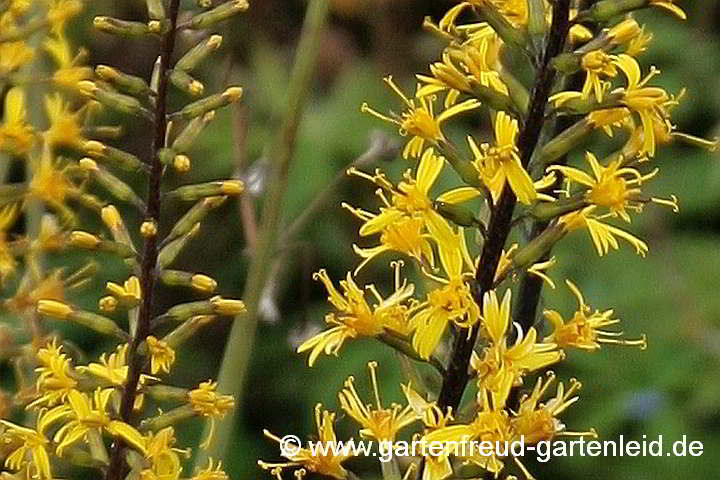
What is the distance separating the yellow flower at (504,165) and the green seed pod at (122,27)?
188mm

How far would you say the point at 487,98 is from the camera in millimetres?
793

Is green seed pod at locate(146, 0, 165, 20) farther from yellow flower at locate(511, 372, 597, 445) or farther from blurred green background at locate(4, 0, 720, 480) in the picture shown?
blurred green background at locate(4, 0, 720, 480)

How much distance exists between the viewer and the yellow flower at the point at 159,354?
796 millimetres

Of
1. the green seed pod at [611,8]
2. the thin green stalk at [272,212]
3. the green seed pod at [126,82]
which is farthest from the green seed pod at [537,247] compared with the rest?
the thin green stalk at [272,212]

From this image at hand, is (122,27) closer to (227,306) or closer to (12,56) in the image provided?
(227,306)

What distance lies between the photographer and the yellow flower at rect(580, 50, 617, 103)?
775 mm

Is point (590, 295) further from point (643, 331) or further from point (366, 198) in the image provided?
point (366, 198)

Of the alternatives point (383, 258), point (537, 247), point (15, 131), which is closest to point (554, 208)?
point (537, 247)

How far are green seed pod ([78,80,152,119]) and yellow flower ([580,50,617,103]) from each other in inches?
9.4

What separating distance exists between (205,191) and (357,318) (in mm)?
112

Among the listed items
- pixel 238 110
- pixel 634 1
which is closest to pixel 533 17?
pixel 634 1

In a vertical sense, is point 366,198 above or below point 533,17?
below

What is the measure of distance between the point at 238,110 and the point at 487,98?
2.11 ft

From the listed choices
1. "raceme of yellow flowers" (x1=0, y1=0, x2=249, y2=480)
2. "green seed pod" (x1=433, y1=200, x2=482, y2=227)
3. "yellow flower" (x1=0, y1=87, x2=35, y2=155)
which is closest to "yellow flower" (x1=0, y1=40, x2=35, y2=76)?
"yellow flower" (x1=0, y1=87, x2=35, y2=155)
